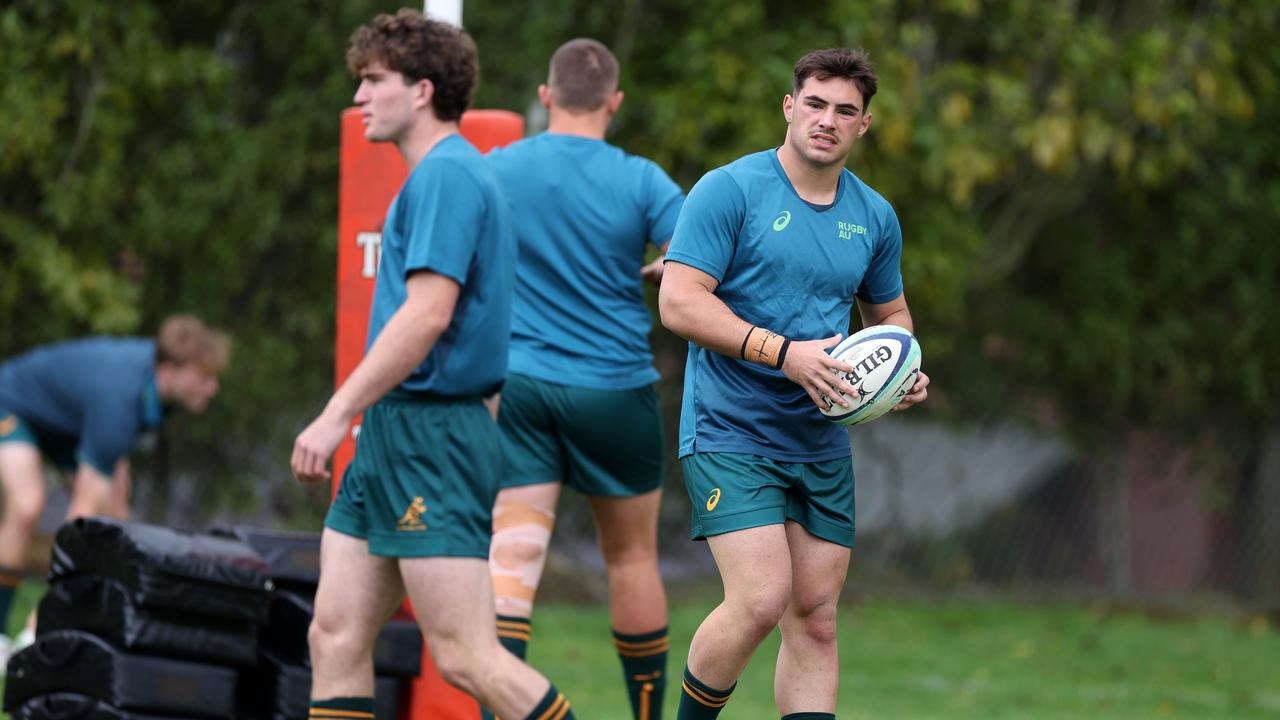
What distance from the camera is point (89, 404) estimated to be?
25.7ft

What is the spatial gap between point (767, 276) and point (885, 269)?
43cm

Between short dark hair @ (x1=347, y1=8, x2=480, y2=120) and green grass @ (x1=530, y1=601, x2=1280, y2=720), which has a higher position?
short dark hair @ (x1=347, y1=8, x2=480, y2=120)

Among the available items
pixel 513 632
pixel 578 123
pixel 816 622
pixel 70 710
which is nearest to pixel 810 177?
pixel 816 622

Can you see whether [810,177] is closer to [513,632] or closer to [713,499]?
[713,499]

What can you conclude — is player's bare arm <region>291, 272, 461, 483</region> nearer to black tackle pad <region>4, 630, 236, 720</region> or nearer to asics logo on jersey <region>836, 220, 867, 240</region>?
asics logo on jersey <region>836, 220, 867, 240</region>

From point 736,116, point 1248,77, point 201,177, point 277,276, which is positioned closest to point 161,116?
point 201,177

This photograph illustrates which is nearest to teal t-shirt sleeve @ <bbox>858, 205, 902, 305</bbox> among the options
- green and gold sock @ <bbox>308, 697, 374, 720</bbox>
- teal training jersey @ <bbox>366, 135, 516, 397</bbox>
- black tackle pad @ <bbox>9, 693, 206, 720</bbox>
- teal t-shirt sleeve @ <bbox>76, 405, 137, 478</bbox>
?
teal training jersey @ <bbox>366, 135, 516, 397</bbox>

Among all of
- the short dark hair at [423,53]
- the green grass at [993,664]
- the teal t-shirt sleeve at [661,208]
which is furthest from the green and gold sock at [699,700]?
the green grass at [993,664]

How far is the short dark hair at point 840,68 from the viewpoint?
4656mm

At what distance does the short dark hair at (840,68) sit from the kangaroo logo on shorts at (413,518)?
155 centimetres

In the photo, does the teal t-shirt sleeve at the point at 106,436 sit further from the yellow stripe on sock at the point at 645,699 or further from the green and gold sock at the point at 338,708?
the green and gold sock at the point at 338,708

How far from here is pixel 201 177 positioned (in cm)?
1171

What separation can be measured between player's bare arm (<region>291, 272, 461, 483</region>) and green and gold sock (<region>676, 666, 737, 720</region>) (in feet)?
4.12

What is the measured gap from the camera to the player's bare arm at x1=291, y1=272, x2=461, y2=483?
410 centimetres
